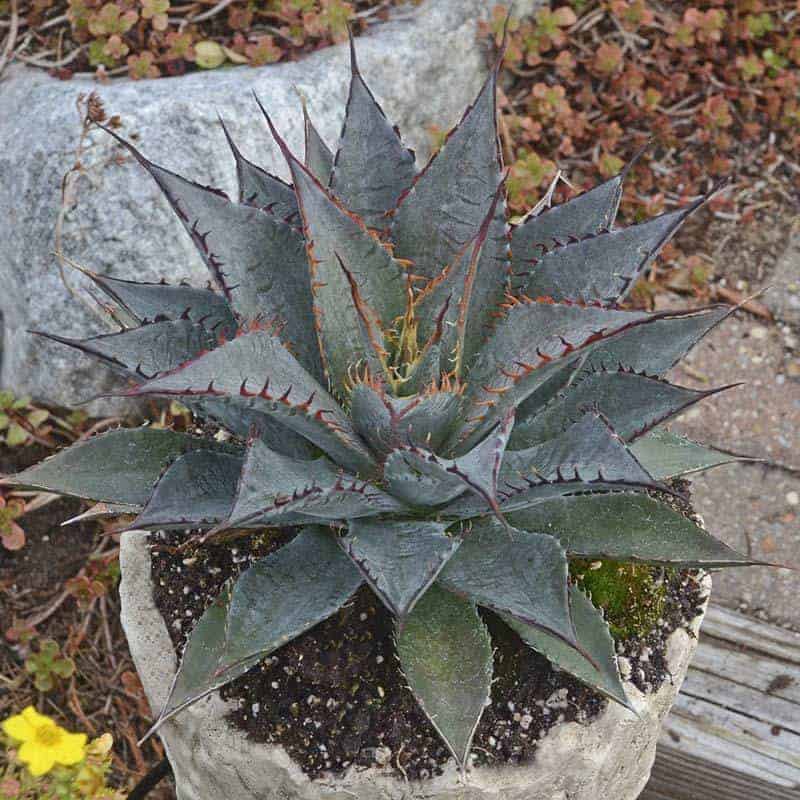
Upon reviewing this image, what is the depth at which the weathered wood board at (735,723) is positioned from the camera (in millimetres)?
1855

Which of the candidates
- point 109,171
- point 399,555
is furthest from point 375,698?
point 109,171

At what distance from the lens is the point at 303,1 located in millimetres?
2461

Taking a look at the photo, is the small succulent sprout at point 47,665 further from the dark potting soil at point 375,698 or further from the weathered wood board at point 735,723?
the weathered wood board at point 735,723

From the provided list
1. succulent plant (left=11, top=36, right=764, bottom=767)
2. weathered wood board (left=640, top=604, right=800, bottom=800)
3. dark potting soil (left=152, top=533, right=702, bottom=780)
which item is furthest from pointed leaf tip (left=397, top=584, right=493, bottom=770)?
weathered wood board (left=640, top=604, right=800, bottom=800)

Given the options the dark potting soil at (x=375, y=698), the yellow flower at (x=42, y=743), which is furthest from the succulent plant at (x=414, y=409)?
the yellow flower at (x=42, y=743)

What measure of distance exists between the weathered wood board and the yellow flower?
1145 millimetres

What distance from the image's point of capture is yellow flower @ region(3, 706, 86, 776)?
1296 mm

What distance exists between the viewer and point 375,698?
1304 millimetres

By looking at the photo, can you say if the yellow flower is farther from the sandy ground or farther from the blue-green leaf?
the sandy ground

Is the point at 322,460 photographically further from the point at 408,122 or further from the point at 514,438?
the point at 408,122

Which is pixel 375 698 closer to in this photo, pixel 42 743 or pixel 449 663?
pixel 449 663

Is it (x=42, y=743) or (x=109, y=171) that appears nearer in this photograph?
(x=42, y=743)

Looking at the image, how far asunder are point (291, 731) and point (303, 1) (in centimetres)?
189

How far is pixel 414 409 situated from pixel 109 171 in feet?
4.51
